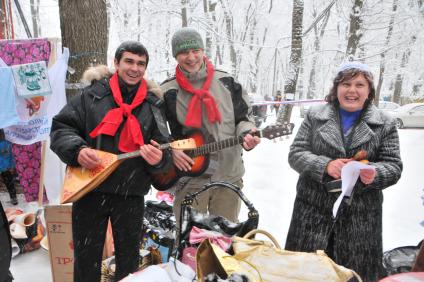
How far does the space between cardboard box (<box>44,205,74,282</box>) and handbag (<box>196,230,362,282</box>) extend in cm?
196

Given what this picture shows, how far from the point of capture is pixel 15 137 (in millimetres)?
4160

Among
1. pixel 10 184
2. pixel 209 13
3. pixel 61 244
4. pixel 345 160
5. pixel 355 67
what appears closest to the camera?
pixel 345 160

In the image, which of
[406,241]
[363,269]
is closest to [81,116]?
[363,269]

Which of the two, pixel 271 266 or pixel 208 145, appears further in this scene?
pixel 208 145

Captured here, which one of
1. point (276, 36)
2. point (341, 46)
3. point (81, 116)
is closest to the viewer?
point (81, 116)

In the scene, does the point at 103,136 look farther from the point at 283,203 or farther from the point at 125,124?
the point at 283,203

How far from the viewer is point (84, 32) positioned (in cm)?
330

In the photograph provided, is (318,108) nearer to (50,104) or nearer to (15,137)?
(50,104)

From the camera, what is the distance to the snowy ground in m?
3.48

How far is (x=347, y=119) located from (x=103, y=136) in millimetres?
1604

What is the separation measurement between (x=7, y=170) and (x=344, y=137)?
14.8 ft

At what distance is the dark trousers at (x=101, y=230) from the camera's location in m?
2.21

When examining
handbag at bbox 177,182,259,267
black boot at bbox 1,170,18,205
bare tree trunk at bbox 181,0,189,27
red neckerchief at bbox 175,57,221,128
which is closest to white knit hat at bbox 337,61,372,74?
red neckerchief at bbox 175,57,221,128

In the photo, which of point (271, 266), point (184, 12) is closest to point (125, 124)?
point (271, 266)
